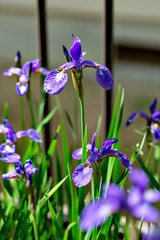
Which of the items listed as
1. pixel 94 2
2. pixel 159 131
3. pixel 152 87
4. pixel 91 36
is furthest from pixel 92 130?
pixel 94 2

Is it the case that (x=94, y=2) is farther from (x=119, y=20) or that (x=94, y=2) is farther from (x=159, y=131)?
(x=159, y=131)

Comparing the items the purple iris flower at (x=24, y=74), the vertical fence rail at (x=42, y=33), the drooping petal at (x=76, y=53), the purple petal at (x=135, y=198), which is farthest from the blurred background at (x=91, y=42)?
the purple petal at (x=135, y=198)

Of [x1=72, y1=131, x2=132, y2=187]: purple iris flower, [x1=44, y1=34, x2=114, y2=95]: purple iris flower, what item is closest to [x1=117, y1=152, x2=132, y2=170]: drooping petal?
[x1=72, y1=131, x2=132, y2=187]: purple iris flower

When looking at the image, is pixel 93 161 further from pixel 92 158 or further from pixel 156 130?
pixel 156 130

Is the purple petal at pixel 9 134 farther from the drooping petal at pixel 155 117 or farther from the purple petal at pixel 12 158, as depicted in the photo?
the drooping petal at pixel 155 117

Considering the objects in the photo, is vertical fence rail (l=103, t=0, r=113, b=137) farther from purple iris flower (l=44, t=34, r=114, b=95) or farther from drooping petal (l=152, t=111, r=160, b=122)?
purple iris flower (l=44, t=34, r=114, b=95)
